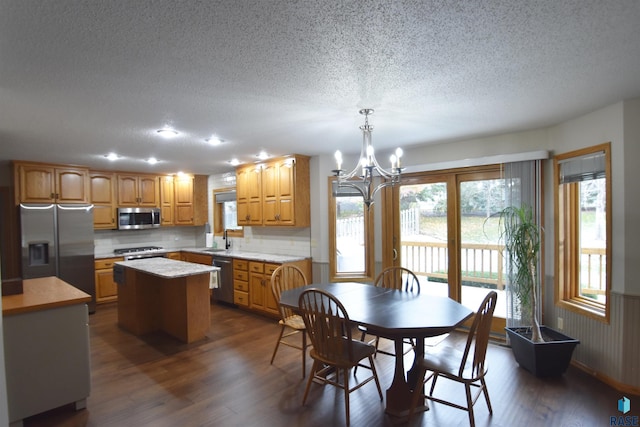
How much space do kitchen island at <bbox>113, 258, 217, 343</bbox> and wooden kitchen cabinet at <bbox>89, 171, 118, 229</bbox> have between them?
5.89ft

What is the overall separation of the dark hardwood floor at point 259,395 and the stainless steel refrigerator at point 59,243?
1931mm

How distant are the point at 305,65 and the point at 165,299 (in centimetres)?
348

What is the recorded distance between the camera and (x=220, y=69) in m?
1.97

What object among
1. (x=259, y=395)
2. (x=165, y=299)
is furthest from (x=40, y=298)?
(x=259, y=395)

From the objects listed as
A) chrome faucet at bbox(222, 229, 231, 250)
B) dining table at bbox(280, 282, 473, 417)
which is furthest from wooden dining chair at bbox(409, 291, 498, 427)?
chrome faucet at bbox(222, 229, 231, 250)

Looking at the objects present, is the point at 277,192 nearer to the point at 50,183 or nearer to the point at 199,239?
the point at 199,239

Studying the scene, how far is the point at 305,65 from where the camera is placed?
1931 millimetres

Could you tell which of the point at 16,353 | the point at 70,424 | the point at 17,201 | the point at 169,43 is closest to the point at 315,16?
the point at 169,43

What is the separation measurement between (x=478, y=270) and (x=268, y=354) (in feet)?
8.61

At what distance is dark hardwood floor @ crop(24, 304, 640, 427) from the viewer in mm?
2344

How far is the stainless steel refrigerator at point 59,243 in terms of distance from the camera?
15.2ft

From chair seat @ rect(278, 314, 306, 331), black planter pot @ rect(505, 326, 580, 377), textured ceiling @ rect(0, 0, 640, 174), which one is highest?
textured ceiling @ rect(0, 0, 640, 174)

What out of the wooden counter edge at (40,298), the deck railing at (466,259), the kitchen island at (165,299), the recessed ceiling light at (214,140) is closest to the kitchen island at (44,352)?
the wooden counter edge at (40,298)

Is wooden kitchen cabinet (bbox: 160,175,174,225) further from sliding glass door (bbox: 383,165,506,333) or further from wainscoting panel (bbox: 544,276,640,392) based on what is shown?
wainscoting panel (bbox: 544,276,640,392)
